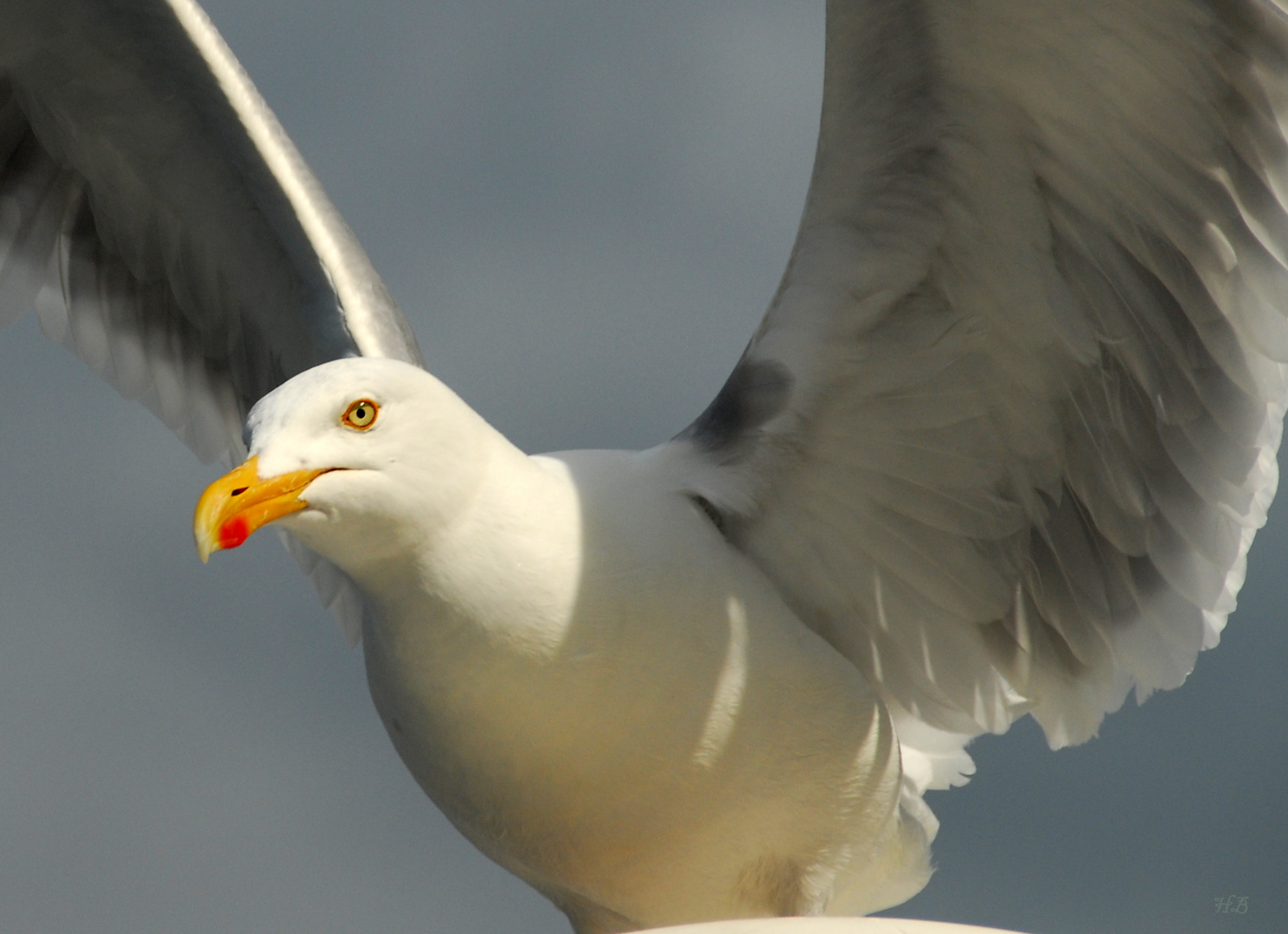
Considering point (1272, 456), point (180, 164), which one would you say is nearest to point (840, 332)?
point (1272, 456)

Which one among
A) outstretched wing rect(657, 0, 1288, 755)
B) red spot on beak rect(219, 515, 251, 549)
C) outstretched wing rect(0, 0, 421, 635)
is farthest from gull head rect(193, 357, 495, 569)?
outstretched wing rect(0, 0, 421, 635)

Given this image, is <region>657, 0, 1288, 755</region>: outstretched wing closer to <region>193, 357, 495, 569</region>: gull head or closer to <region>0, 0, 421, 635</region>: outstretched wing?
<region>193, 357, 495, 569</region>: gull head

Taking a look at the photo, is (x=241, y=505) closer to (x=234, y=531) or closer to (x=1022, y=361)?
(x=234, y=531)

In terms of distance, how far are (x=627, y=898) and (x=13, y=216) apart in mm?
2560

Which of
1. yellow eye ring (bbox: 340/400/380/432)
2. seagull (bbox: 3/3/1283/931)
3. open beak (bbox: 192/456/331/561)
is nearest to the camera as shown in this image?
open beak (bbox: 192/456/331/561)

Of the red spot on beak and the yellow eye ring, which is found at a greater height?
the yellow eye ring

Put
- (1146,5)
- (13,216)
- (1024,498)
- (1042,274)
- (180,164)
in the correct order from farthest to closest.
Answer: (13,216) < (180,164) < (1024,498) < (1042,274) < (1146,5)

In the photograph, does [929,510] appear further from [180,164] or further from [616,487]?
[180,164]

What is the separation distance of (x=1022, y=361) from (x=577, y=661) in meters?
1.07

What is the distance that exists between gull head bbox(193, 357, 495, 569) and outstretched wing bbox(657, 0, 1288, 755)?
2.12 feet

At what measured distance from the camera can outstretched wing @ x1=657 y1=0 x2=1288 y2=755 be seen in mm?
3002

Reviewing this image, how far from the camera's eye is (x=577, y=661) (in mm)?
3062

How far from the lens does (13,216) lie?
461 centimetres

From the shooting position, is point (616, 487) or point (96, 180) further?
point (96, 180)
